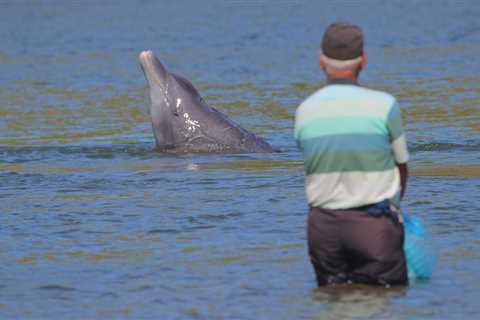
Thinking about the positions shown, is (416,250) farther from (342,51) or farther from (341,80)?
A: (342,51)

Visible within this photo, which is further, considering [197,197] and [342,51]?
[197,197]

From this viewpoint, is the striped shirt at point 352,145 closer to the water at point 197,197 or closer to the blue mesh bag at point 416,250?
the blue mesh bag at point 416,250

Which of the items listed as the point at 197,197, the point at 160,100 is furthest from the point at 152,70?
the point at 197,197

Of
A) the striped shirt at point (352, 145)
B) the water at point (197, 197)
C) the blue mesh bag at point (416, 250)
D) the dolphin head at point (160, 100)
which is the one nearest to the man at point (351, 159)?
the striped shirt at point (352, 145)

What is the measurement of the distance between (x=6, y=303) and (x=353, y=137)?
2.48 m

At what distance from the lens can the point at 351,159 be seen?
7121 mm

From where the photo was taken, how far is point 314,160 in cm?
719

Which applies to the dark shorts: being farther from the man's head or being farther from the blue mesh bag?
the man's head

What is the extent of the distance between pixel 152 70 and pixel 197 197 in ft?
11.3

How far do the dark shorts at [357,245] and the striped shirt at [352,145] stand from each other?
0.09 meters

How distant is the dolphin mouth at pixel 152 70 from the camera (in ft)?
48.4

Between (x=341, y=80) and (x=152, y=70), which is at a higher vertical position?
(x=341, y=80)

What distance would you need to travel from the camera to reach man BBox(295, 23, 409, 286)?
7.09m

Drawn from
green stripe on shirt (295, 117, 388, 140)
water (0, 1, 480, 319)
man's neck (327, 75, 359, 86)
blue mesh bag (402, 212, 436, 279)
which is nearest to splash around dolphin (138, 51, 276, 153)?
water (0, 1, 480, 319)
